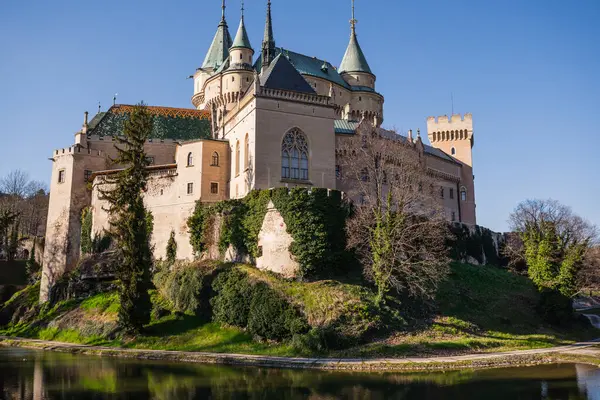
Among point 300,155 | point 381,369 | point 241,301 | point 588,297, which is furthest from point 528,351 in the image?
point 588,297

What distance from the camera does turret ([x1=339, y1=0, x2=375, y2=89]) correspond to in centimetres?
6462

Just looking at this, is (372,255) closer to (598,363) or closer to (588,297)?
(598,363)

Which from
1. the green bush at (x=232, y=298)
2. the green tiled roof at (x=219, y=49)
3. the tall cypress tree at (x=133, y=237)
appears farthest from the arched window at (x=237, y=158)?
the green tiled roof at (x=219, y=49)

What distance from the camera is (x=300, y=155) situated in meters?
41.2

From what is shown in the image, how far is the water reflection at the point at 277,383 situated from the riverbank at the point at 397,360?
115cm

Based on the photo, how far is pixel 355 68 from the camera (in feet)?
213

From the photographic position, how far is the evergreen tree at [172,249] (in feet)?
140

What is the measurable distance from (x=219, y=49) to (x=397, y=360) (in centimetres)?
4695

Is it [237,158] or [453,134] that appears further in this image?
[453,134]

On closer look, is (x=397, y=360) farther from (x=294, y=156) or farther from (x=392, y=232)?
(x=294, y=156)

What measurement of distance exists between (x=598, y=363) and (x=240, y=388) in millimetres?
17268

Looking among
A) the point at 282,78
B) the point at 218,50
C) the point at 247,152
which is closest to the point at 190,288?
the point at 247,152

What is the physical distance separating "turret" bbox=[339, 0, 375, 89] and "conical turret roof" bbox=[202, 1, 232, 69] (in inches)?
530

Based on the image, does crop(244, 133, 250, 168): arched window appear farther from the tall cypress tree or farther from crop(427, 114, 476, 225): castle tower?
crop(427, 114, 476, 225): castle tower
